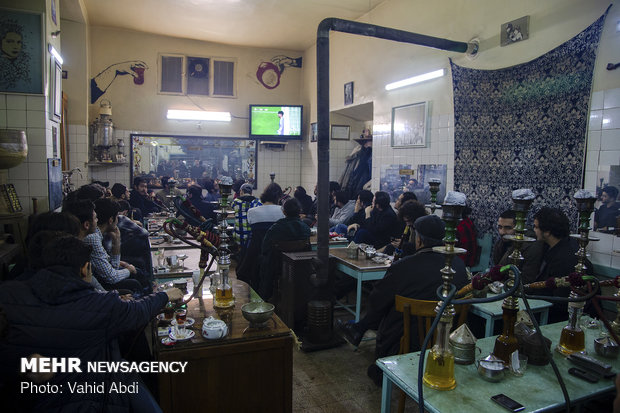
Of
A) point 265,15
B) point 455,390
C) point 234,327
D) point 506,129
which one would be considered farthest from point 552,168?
point 265,15

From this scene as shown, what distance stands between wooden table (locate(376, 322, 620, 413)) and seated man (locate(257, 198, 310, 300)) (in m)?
2.42

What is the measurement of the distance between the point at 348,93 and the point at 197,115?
3.57 meters

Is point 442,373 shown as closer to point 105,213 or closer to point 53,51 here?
point 105,213

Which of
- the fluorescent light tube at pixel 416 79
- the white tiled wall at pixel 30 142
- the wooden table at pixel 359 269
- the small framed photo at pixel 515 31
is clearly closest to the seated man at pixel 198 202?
the white tiled wall at pixel 30 142

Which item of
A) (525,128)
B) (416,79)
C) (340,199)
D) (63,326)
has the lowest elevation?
(63,326)

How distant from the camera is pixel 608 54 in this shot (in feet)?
11.7

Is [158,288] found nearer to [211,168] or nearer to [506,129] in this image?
[506,129]

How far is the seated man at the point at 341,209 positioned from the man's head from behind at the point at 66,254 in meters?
4.73

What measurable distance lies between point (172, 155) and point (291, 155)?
276 cm

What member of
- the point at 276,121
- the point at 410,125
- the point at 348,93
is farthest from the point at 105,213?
the point at 276,121

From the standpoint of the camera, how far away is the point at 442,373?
5.53ft

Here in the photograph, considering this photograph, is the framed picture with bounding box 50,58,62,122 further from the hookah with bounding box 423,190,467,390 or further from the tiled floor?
the hookah with bounding box 423,190,467,390

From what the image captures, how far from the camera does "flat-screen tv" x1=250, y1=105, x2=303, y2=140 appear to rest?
31.3 feet

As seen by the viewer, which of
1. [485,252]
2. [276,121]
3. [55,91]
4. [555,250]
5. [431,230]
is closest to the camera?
[431,230]
